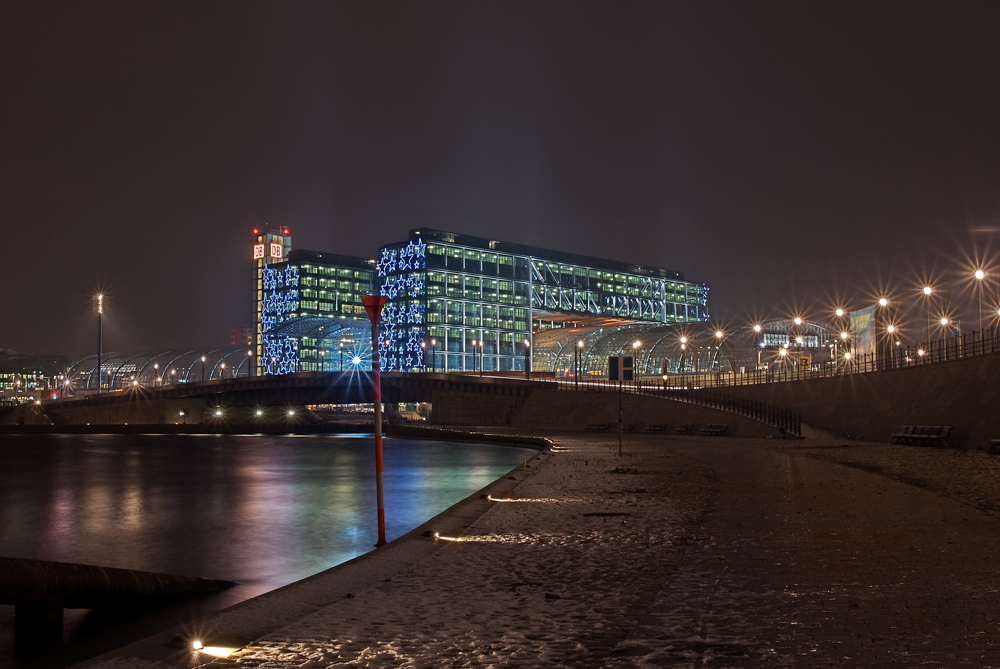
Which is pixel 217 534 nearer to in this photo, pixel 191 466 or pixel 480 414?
pixel 191 466

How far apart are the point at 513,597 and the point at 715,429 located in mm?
46887

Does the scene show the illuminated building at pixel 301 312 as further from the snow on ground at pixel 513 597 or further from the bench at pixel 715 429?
the snow on ground at pixel 513 597

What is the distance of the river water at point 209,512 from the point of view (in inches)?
584

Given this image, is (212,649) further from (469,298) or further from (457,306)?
(469,298)

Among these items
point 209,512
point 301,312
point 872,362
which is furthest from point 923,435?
point 301,312

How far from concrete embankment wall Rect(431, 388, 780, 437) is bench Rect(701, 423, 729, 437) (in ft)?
2.15

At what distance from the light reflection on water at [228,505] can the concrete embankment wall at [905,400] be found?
1814 centimetres

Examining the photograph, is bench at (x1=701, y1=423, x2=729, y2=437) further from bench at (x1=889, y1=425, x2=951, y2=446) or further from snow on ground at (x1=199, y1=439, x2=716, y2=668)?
snow on ground at (x1=199, y1=439, x2=716, y2=668)

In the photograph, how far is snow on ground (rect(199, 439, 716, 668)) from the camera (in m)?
7.52

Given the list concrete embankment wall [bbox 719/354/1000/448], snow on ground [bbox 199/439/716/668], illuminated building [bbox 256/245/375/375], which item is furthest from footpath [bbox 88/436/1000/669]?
illuminated building [bbox 256/245/375/375]

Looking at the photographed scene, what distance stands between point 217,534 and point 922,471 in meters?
19.9

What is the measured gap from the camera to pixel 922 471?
2464 cm

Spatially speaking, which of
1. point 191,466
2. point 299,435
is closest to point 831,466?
point 191,466

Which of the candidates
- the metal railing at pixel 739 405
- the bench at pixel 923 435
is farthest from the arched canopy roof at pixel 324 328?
the bench at pixel 923 435
